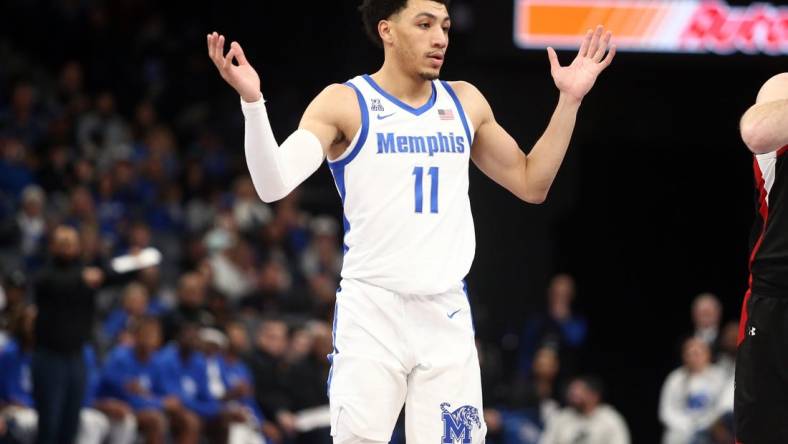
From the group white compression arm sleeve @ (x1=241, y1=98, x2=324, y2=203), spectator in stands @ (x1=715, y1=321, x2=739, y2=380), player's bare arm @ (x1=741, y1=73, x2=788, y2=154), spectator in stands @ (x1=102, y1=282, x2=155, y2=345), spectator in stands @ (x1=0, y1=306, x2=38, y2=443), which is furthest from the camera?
spectator in stands @ (x1=715, y1=321, x2=739, y2=380)

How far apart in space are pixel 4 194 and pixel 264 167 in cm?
990

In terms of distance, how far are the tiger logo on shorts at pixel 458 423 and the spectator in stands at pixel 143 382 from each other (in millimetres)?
6876

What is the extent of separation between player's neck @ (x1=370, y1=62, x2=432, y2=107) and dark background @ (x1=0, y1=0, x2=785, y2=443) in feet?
37.7

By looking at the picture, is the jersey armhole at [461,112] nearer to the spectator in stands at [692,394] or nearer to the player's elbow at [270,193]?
the player's elbow at [270,193]

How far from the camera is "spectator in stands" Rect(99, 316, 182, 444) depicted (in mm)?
12109

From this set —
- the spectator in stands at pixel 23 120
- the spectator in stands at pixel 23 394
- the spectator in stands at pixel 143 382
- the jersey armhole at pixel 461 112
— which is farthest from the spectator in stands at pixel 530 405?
the jersey armhole at pixel 461 112

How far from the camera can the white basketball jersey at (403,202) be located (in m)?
5.64

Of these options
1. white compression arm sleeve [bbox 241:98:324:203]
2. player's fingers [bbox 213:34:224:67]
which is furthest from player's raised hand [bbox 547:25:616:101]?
player's fingers [bbox 213:34:224:67]

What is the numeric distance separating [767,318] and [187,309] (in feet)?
28.9

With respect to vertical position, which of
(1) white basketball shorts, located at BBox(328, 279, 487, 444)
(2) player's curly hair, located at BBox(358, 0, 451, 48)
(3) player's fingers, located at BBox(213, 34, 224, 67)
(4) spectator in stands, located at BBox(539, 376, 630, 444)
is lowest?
(4) spectator in stands, located at BBox(539, 376, 630, 444)

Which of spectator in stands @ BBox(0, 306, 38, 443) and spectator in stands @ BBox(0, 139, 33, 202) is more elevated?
spectator in stands @ BBox(0, 139, 33, 202)

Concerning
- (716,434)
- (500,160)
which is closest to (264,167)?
(500,160)

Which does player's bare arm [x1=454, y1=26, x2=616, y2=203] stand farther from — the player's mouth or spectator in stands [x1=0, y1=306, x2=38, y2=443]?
spectator in stands [x1=0, y1=306, x2=38, y2=443]

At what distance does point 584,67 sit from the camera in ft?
19.7
